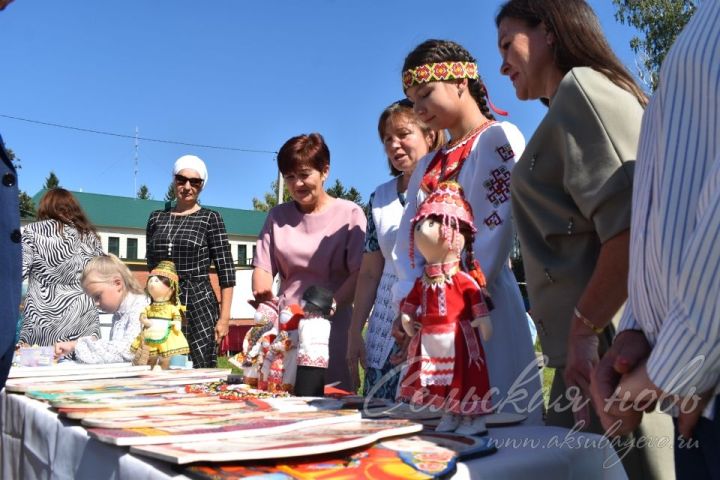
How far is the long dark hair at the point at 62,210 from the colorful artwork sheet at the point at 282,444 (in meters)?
3.47

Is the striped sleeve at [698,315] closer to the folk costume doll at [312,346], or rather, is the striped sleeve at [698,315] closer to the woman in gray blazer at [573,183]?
the woman in gray blazer at [573,183]

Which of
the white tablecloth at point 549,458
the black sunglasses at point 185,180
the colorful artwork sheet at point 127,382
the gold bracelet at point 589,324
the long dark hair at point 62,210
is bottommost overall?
the colorful artwork sheet at point 127,382

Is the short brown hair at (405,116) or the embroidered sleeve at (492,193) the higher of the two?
the short brown hair at (405,116)

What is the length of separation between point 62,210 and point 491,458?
3856 mm

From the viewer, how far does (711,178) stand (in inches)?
33.5

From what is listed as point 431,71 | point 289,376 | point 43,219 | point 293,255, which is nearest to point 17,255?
point 289,376

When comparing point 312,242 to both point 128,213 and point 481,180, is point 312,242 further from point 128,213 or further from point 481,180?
point 128,213

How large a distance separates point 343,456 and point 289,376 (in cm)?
97

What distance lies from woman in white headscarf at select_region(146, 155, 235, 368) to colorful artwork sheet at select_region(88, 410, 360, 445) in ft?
8.32

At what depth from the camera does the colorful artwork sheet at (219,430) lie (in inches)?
54.5

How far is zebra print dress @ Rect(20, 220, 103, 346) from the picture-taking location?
429 cm

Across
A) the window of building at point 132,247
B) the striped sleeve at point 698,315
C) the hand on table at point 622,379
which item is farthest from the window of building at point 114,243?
the striped sleeve at point 698,315

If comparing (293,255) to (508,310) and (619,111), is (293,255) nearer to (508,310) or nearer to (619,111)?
(508,310)

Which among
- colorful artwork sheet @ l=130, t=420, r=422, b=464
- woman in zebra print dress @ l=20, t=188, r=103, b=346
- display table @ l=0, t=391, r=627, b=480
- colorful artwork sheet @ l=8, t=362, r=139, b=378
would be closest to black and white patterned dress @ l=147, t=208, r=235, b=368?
woman in zebra print dress @ l=20, t=188, r=103, b=346
